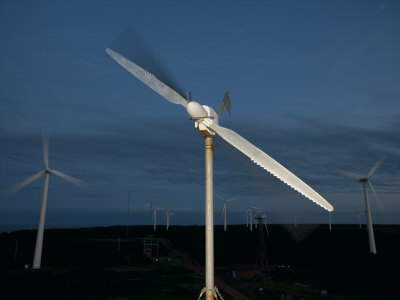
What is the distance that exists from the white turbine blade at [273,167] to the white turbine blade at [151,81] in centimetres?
373

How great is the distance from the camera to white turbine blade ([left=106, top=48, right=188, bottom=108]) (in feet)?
63.3

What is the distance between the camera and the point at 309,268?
78000 millimetres

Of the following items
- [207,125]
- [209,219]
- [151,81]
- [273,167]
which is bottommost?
[209,219]

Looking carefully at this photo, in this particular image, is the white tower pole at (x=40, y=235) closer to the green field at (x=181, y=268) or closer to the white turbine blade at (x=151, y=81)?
the green field at (x=181, y=268)

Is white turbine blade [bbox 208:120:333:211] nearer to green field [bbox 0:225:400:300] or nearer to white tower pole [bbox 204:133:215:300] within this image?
white tower pole [bbox 204:133:215:300]

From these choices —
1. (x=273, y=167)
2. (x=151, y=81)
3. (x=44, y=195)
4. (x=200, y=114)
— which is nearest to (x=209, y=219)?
(x=200, y=114)

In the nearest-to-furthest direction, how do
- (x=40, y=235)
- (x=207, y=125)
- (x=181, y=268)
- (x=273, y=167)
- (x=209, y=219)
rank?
(x=273, y=167) → (x=207, y=125) → (x=209, y=219) → (x=40, y=235) → (x=181, y=268)

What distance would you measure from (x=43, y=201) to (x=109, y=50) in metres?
53.4

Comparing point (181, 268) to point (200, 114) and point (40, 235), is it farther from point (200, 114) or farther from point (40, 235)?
point (200, 114)

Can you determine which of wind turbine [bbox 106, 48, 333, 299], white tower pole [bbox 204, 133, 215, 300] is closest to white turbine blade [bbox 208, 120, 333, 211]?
wind turbine [bbox 106, 48, 333, 299]

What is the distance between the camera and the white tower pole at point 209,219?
741 inches

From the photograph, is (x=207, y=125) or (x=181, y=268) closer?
(x=207, y=125)

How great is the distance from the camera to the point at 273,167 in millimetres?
14555

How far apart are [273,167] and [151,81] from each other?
31.5ft
